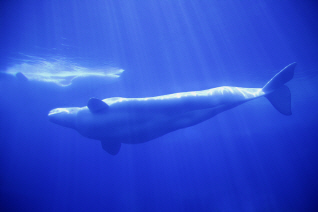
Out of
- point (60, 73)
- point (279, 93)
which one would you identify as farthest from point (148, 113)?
point (60, 73)

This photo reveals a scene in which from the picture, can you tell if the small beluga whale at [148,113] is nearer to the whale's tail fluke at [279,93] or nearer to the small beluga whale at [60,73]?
the whale's tail fluke at [279,93]

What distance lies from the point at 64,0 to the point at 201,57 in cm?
877

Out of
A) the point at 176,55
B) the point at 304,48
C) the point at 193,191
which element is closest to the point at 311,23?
the point at 304,48

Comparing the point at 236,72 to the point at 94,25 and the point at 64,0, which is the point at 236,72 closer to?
the point at 94,25

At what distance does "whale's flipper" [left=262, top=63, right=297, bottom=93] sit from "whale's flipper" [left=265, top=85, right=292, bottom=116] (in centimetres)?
23

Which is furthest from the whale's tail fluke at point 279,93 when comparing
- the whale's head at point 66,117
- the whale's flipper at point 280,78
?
the whale's head at point 66,117

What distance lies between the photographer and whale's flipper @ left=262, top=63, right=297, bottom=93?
6062mm

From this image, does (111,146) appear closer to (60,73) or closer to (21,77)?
(60,73)

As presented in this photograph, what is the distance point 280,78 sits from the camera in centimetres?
637

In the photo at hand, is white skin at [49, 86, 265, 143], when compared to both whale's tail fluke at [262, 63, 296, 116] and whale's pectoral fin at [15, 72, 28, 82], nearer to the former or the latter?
whale's tail fluke at [262, 63, 296, 116]

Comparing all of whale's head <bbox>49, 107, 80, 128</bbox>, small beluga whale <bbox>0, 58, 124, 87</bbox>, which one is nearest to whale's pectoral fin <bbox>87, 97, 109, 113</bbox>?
whale's head <bbox>49, 107, 80, 128</bbox>

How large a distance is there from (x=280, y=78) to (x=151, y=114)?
4.49 m

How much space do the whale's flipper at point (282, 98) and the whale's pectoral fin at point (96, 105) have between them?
5576 mm

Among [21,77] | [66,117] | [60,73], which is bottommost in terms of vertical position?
[66,117]
